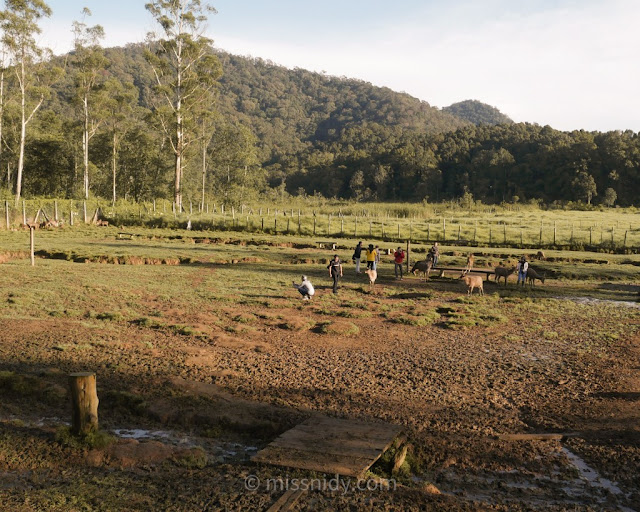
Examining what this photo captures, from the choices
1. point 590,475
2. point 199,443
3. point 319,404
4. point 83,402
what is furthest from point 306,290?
point 590,475

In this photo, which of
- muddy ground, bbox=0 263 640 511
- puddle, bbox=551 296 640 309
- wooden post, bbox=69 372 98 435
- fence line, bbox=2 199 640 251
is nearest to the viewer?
muddy ground, bbox=0 263 640 511

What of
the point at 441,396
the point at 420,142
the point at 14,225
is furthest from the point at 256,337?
the point at 420,142

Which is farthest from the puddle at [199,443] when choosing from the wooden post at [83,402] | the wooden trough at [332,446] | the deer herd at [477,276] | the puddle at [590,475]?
the deer herd at [477,276]

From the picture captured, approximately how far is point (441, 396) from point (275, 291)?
10612 millimetres

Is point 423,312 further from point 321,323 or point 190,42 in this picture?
point 190,42

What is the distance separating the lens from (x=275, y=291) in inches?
787

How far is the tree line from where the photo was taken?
186ft

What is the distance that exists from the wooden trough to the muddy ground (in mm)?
243

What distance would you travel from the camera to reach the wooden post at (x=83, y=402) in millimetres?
7566

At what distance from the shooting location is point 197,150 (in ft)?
253

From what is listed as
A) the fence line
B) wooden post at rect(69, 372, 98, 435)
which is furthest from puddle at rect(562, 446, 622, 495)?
the fence line

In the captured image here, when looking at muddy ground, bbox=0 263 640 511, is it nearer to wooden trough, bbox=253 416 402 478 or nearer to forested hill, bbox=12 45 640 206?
wooden trough, bbox=253 416 402 478

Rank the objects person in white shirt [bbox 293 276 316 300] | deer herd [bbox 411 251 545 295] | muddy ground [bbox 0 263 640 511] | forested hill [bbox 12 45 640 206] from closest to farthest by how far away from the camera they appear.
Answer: muddy ground [bbox 0 263 640 511] < person in white shirt [bbox 293 276 316 300] < deer herd [bbox 411 251 545 295] < forested hill [bbox 12 45 640 206]

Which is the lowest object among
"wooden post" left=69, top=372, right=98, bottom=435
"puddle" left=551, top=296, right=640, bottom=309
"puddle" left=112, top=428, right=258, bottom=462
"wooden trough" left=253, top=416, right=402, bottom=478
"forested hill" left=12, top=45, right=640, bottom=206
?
"puddle" left=112, top=428, right=258, bottom=462
